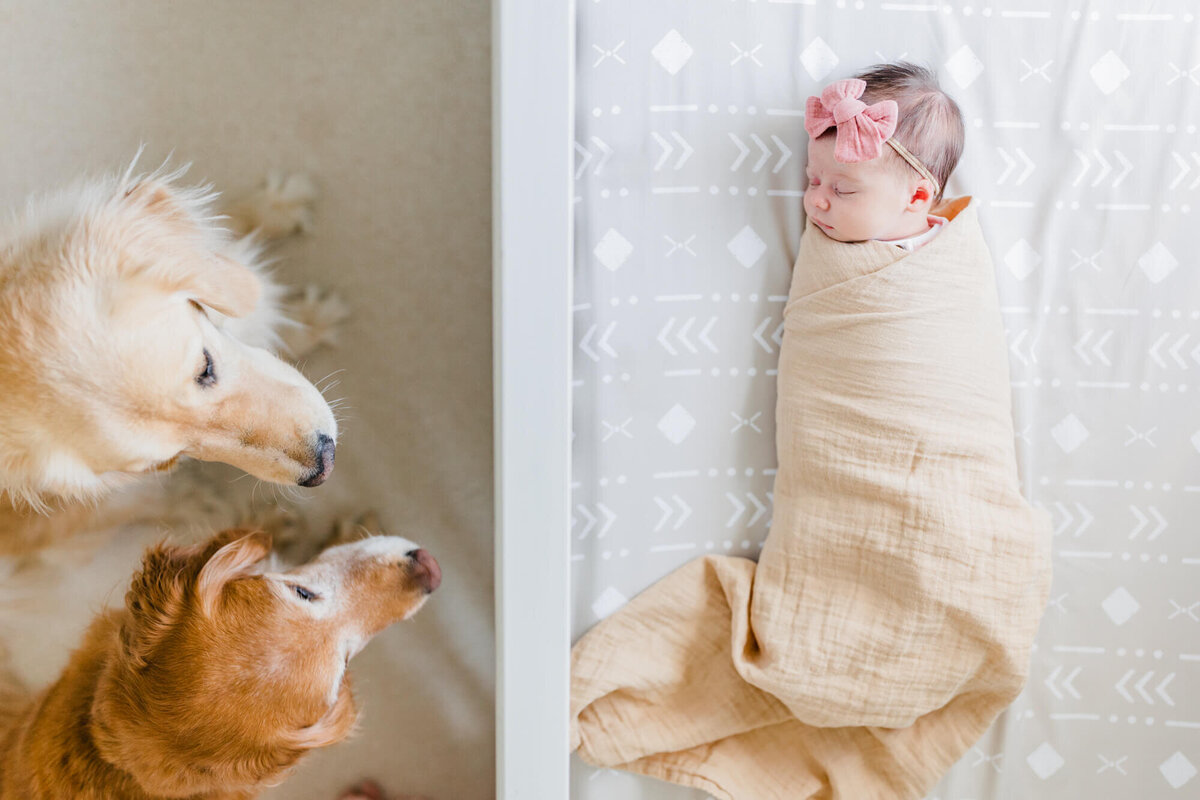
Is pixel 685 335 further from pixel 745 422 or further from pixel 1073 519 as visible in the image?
pixel 1073 519

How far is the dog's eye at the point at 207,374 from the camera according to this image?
718 mm

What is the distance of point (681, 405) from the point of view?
36.1 inches

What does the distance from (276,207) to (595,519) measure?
1.60ft

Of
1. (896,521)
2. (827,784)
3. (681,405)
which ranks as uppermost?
(681,405)

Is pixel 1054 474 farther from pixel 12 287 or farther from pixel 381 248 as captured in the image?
pixel 12 287

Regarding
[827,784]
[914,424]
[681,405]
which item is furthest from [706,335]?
[827,784]

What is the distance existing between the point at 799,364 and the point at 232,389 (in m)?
0.60

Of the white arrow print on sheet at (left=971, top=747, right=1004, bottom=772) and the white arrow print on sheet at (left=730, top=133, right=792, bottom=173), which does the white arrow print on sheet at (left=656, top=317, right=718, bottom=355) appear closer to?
the white arrow print on sheet at (left=730, top=133, right=792, bottom=173)

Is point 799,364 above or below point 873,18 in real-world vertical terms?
below

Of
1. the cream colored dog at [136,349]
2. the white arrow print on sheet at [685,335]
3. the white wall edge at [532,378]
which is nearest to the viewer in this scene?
the white wall edge at [532,378]

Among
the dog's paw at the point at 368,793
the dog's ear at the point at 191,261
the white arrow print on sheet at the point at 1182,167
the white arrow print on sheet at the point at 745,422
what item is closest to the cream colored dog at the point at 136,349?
the dog's ear at the point at 191,261

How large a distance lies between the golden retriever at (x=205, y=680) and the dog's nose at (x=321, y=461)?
3.0 inches

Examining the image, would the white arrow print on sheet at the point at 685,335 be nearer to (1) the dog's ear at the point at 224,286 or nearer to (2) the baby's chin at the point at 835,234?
(2) the baby's chin at the point at 835,234

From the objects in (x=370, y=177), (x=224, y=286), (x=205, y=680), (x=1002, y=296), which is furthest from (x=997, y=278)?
A: (x=205, y=680)
